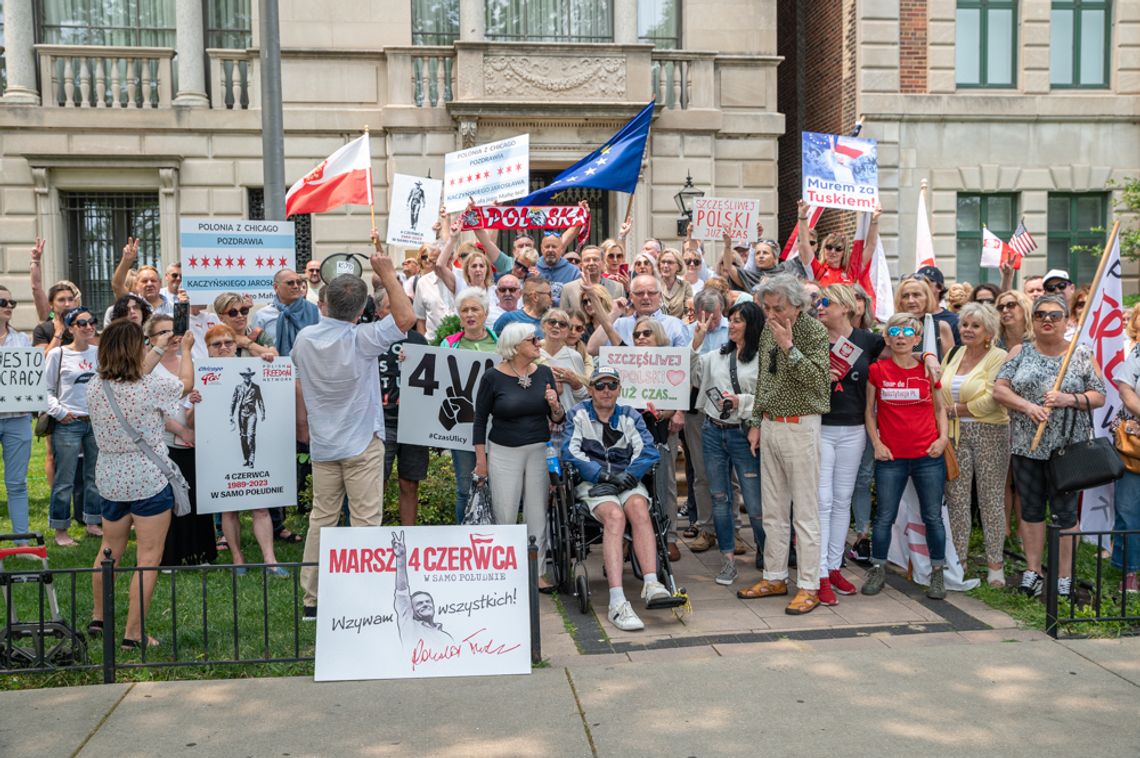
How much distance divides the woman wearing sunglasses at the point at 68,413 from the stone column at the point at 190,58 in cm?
955

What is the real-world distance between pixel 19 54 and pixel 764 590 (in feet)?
50.8

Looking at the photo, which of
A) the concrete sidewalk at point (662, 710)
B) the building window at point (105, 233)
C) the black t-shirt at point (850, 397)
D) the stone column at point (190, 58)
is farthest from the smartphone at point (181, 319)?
the building window at point (105, 233)

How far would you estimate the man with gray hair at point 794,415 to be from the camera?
681 centimetres

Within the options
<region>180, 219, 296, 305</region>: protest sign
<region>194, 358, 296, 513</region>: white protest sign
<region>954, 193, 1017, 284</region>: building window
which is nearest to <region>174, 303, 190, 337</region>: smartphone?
<region>180, 219, 296, 305</region>: protest sign

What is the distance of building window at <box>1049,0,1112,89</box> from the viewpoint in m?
18.9

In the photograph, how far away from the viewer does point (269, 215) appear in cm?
945

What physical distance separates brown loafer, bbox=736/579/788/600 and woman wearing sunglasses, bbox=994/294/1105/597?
1.60 meters

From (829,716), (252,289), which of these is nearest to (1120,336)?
(829,716)

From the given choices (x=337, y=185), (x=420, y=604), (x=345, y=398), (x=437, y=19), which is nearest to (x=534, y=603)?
(x=420, y=604)

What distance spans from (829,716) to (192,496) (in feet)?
15.8

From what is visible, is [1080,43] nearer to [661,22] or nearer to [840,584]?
[661,22]

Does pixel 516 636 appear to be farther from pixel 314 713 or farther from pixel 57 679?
pixel 57 679

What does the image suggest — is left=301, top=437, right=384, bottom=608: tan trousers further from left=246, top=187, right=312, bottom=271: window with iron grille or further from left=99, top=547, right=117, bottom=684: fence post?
left=246, top=187, right=312, bottom=271: window with iron grille

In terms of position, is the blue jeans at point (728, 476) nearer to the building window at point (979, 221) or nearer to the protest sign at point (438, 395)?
the protest sign at point (438, 395)
